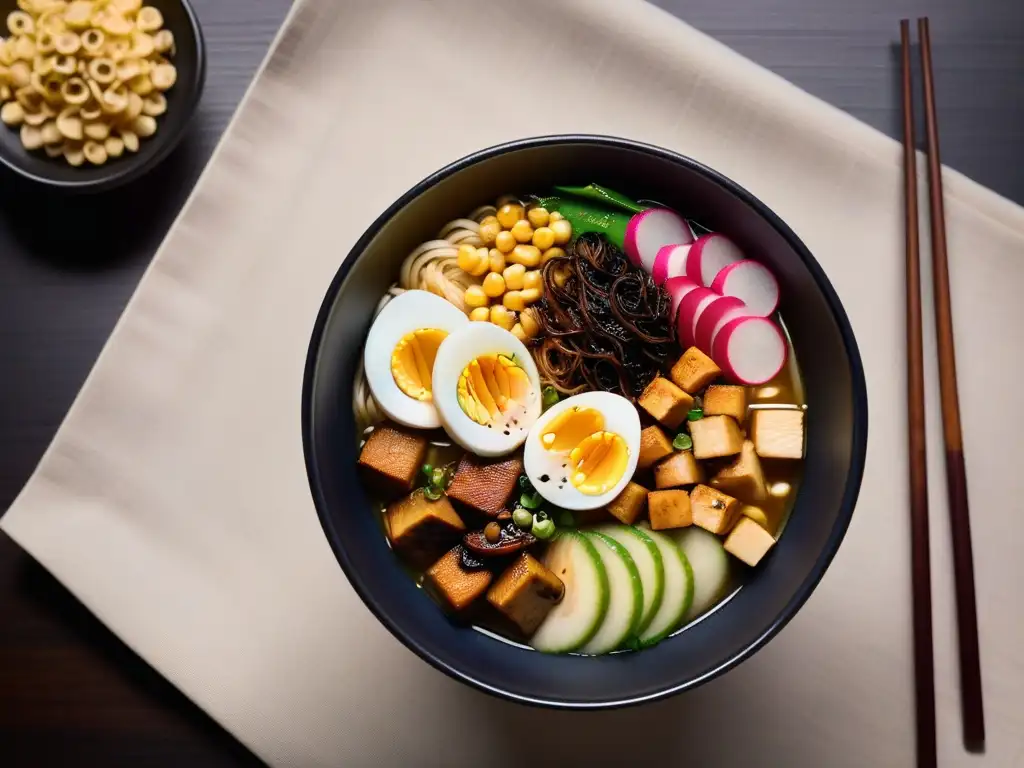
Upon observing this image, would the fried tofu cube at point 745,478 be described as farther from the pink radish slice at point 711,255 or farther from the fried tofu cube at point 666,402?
the pink radish slice at point 711,255

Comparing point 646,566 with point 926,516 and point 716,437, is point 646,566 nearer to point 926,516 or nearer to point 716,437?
Answer: point 716,437

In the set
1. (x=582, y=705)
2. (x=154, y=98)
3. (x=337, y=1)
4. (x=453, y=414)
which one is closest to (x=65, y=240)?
(x=154, y=98)

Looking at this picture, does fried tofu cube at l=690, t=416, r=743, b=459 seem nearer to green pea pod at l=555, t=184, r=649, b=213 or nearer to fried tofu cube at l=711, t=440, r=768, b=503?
fried tofu cube at l=711, t=440, r=768, b=503

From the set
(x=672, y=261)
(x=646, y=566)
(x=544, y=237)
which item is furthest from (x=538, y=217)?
(x=646, y=566)

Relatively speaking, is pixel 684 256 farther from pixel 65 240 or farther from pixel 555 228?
pixel 65 240

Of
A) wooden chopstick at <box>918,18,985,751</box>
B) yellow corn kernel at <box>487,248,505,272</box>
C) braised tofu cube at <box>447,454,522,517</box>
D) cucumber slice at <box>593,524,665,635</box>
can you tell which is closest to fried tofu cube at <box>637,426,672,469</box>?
cucumber slice at <box>593,524,665,635</box>

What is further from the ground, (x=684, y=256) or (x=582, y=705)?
(x=684, y=256)

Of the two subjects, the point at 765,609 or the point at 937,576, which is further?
the point at 937,576
